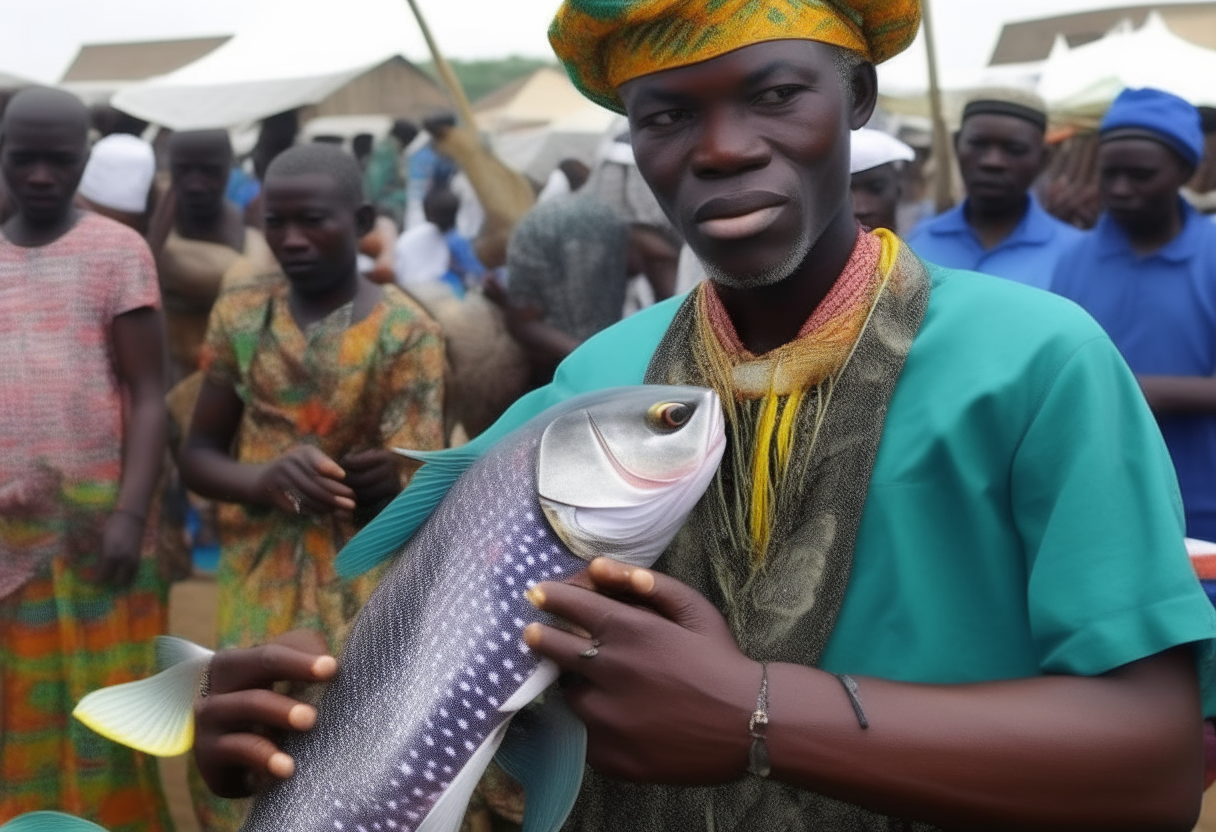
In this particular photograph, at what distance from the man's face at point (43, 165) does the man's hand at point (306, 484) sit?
4.39 ft

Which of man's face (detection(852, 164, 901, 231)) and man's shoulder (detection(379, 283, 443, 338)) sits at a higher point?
man's shoulder (detection(379, 283, 443, 338))

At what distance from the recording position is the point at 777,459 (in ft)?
5.43

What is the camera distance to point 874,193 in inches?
197

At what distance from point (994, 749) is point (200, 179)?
6444 millimetres

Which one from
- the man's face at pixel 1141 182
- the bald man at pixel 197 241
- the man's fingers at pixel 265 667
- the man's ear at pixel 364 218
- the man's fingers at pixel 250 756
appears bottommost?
the bald man at pixel 197 241

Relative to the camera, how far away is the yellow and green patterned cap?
5.26 ft

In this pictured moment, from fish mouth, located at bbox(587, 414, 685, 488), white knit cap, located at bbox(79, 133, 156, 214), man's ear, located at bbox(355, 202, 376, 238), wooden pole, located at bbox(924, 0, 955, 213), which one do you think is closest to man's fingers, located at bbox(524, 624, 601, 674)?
fish mouth, located at bbox(587, 414, 685, 488)

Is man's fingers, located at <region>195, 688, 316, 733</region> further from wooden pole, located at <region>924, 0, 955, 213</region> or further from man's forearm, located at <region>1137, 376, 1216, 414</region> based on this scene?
wooden pole, located at <region>924, 0, 955, 213</region>

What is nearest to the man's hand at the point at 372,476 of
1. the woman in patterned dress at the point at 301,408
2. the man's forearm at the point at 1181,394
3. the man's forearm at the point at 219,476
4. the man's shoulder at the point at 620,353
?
the woman in patterned dress at the point at 301,408

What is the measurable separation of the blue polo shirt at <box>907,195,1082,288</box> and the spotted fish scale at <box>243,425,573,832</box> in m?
3.87

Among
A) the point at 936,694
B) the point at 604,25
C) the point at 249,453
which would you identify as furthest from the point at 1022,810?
the point at 249,453

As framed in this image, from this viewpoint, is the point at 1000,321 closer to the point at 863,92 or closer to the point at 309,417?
the point at 863,92

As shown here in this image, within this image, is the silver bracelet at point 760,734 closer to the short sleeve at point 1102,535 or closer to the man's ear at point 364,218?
the short sleeve at point 1102,535

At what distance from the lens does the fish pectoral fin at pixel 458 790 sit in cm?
142
